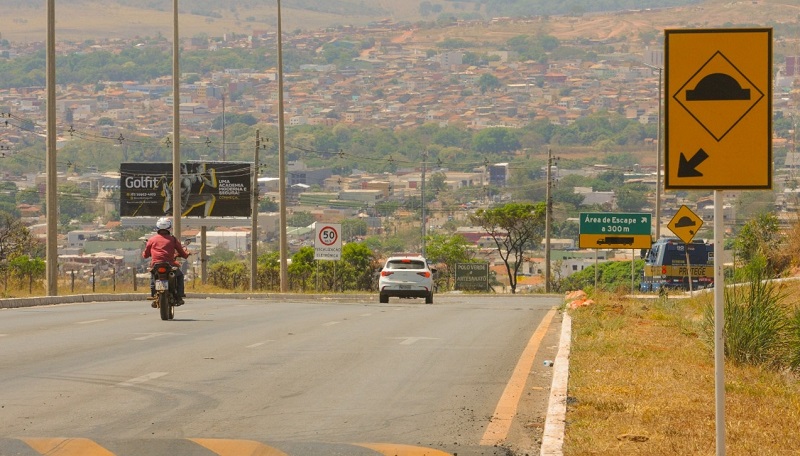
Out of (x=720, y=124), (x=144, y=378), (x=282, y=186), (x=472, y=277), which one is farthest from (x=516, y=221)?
(x=720, y=124)

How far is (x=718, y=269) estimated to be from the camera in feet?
28.3

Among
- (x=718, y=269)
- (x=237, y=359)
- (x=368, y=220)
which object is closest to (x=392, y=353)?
(x=237, y=359)

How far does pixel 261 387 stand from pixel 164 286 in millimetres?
10163

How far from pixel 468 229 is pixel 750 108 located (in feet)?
487

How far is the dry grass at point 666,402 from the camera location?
33.3 ft

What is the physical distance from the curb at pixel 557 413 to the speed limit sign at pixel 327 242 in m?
35.9

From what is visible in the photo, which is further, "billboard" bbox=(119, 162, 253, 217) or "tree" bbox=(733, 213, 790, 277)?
"billboard" bbox=(119, 162, 253, 217)

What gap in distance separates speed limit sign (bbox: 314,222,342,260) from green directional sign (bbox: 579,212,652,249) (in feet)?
29.6

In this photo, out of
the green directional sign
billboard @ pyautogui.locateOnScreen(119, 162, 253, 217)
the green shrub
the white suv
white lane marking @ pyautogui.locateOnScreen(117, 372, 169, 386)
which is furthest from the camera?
billboard @ pyautogui.locateOnScreen(119, 162, 253, 217)

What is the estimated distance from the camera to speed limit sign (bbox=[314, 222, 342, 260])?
52475 millimetres

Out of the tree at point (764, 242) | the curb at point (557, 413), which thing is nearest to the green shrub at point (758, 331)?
the curb at point (557, 413)

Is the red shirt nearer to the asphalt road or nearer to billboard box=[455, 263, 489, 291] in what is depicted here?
the asphalt road

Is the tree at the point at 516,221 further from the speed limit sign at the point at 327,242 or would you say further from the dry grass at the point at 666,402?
the dry grass at the point at 666,402

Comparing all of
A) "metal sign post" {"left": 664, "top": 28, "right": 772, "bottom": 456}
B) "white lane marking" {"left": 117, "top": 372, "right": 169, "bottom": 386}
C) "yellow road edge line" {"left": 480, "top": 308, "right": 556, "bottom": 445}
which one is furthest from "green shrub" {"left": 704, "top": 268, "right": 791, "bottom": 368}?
"metal sign post" {"left": 664, "top": 28, "right": 772, "bottom": 456}
